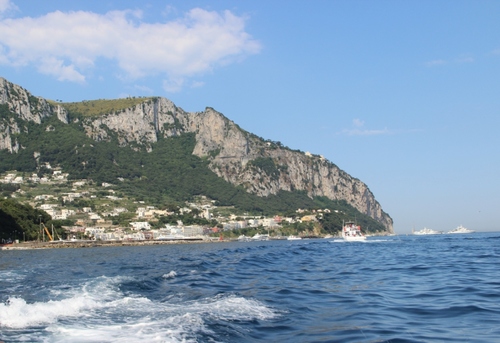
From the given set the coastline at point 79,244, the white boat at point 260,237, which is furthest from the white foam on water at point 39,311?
the white boat at point 260,237

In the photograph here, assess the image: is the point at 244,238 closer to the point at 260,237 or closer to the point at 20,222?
the point at 260,237

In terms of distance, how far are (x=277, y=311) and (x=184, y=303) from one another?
10.3 feet

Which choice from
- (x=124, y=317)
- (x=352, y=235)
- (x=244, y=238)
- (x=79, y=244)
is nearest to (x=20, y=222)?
(x=79, y=244)

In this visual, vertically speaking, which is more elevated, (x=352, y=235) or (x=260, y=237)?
(x=352, y=235)

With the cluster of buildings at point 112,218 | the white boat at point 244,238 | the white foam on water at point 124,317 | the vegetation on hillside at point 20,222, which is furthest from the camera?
the white boat at point 244,238

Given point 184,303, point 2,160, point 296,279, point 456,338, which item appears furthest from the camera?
point 2,160

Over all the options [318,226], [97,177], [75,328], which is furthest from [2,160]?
[75,328]

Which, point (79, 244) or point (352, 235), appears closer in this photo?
point (352, 235)

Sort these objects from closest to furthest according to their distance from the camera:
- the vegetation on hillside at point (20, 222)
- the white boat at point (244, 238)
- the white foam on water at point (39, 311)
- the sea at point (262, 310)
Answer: the sea at point (262, 310), the white foam on water at point (39, 311), the vegetation on hillside at point (20, 222), the white boat at point (244, 238)

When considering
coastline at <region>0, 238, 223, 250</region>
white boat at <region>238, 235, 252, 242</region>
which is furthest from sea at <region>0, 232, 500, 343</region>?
white boat at <region>238, 235, 252, 242</region>

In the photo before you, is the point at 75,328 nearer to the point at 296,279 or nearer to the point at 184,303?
the point at 184,303

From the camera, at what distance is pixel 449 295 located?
544 inches

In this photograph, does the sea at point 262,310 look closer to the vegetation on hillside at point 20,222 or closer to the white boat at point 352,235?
the white boat at point 352,235

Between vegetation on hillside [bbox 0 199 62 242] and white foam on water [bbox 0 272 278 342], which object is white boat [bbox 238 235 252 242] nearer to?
vegetation on hillside [bbox 0 199 62 242]
